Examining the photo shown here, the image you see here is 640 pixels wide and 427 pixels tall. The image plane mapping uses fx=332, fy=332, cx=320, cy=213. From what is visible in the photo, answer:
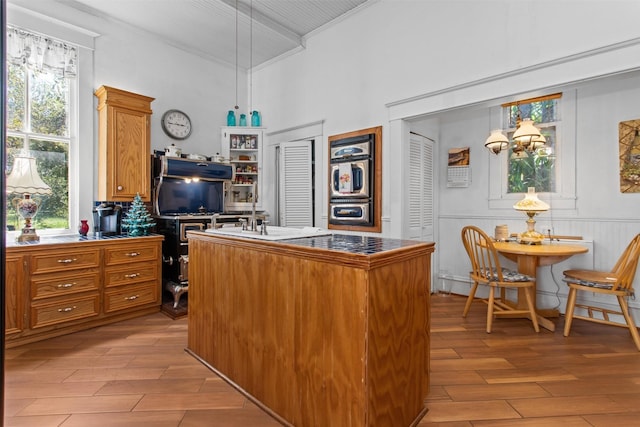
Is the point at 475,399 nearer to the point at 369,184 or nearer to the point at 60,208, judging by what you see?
the point at 369,184

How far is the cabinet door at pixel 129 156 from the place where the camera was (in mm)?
3604

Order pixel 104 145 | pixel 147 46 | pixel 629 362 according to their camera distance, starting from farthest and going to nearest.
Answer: pixel 147 46
pixel 104 145
pixel 629 362

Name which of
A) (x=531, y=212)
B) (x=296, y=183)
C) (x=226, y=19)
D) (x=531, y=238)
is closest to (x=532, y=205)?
(x=531, y=212)

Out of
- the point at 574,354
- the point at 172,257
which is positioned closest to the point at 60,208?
the point at 172,257

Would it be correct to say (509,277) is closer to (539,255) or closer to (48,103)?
(539,255)

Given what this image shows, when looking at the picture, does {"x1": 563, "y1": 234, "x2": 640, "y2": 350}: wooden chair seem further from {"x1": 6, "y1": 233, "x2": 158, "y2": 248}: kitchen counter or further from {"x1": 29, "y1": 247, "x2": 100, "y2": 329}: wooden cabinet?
{"x1": 29, "y1": 247, "x2": 100, "y2": 329}: wooden cabinet

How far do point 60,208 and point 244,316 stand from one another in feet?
9.46

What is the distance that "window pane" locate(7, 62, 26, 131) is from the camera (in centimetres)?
324

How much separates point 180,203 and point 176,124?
1094mm

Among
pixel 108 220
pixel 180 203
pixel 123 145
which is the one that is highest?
pixel 123 145

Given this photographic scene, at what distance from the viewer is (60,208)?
358cm

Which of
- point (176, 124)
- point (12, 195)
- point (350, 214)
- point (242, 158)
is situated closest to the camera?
point (12, 195)

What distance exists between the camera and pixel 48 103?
3.49 m

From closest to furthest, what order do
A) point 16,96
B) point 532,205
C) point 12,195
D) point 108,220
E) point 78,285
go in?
point 78,285
point 12,195
point 16,96
point 532,205
point 108,220
